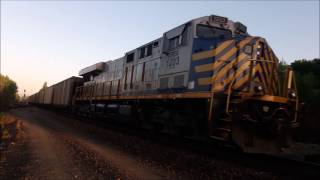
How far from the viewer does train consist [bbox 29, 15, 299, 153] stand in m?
9.73

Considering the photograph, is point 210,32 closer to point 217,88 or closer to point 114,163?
point 217,88

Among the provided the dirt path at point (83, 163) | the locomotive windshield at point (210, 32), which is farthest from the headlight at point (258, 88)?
the dirt path at point (83, 163)

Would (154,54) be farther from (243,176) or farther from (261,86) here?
(243,176)

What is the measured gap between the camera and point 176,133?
41.8ft

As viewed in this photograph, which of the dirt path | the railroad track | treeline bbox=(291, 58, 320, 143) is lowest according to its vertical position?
the dirt path

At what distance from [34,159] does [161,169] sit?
3329 millimetres

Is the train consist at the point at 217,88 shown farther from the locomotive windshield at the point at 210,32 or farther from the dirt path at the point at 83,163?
the dirt path at the point at 83,163

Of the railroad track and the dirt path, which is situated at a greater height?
the railroad track

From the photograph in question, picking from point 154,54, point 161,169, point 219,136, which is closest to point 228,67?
point 219,136

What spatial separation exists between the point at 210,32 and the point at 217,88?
2.33 metres

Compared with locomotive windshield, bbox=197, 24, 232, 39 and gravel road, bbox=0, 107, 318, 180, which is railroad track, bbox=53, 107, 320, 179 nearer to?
gravel road, bbox=0, 107, 318, 180

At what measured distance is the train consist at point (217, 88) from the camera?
973 centimetres

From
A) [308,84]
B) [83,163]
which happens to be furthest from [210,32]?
[308,84]

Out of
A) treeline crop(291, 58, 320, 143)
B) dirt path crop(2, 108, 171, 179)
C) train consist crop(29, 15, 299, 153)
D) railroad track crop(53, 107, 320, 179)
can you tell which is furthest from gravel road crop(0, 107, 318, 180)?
treeline crop(291, 58, 320, 143)
